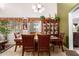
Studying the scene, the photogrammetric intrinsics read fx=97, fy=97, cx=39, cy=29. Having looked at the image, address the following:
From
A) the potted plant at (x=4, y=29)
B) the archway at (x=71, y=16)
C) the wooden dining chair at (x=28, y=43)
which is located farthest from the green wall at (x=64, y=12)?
the potted plant at (x=4, y=29)

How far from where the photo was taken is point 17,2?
6.80 ft

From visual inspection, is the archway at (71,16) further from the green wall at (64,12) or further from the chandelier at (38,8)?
the chandelier at (38,8)

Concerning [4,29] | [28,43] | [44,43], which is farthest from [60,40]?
[4,29]

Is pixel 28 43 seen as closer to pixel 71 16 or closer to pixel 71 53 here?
pixel 71 53

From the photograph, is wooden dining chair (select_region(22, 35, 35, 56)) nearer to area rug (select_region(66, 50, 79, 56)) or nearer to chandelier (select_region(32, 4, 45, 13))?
chandelier (select_region(32, 4, 45, 13))

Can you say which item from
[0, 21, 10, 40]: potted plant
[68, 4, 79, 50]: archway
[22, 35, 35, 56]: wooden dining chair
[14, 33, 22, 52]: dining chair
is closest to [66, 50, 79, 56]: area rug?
[68, 4, 79, 50]: archway

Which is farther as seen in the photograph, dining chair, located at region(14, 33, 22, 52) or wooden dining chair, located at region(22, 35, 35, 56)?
wooden dining chair, located at region(22, 35, 35, 56)

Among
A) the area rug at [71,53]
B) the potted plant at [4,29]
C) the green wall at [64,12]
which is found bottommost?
the area rug at [71,53]

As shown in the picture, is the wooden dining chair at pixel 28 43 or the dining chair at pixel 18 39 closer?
the dining chair at pixel 18 39

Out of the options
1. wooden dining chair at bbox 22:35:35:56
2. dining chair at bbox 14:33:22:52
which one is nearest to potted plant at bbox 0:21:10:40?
dining chair at bbox 14:33:22:52

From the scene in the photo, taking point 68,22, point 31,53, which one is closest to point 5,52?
point 31,53

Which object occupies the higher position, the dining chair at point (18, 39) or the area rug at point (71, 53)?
the dining chair at point (18, 39)

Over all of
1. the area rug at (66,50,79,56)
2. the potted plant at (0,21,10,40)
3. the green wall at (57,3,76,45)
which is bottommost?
the area rug at (66,50,79,56)

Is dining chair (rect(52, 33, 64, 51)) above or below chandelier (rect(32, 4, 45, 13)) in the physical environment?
below
